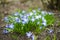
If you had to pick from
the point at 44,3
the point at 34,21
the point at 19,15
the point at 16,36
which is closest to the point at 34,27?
the point at 34,21

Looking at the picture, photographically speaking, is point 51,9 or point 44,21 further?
point 51,9

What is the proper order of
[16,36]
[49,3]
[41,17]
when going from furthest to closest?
[49,3], [41,17], [16,36]

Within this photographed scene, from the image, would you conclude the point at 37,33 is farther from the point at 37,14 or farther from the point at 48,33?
the point at 37,14

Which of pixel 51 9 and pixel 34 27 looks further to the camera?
pixel 51 9

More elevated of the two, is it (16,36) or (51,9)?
(16,36)

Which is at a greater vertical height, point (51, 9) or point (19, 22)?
point (19, 22)

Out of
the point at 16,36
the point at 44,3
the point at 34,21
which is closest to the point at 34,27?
the point at 34,21

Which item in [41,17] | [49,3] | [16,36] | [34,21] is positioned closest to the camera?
[16,36]

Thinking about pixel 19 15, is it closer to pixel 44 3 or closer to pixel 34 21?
pixel 34 21

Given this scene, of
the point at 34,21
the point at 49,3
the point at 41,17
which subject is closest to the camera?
the point at 34,21
